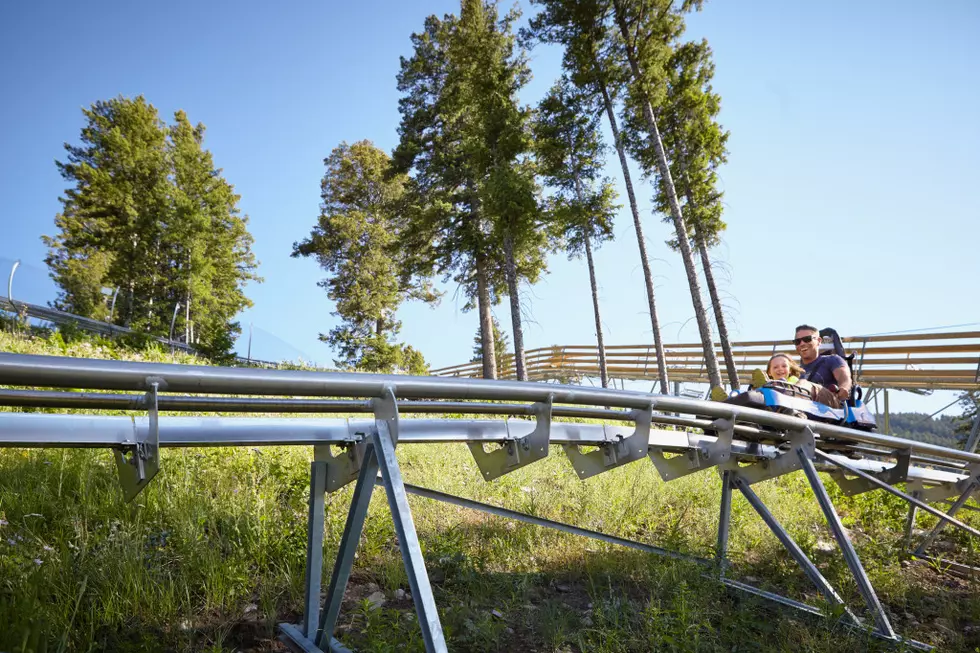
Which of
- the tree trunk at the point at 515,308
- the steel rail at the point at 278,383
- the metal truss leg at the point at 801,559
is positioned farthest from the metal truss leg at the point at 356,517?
the tree trunk at the point at 515,308

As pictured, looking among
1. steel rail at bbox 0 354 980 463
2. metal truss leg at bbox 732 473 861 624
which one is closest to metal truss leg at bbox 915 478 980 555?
metal truss leg at bbox 732 473 861 624

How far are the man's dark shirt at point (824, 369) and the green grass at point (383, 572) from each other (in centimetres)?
177

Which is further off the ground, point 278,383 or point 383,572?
point 278,383

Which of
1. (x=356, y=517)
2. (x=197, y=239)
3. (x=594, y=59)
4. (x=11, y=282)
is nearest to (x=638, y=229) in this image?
(x=594, y=59)

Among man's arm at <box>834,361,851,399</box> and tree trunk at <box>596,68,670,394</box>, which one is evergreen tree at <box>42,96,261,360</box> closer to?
tree trunk at <box>596,68,670,394</box>

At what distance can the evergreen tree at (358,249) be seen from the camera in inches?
1007

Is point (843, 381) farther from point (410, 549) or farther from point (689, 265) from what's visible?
point (689, 265)

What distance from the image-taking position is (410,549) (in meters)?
2.04

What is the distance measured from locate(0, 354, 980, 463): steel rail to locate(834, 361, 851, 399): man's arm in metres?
3.00

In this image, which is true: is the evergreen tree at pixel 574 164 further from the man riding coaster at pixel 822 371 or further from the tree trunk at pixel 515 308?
the man riding coaster at pixel 822 371

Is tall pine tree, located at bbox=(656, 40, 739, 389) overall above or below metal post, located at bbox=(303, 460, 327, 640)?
above

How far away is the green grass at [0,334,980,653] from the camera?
3217 millimetres

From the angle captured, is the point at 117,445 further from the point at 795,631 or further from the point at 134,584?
the point at 795,631

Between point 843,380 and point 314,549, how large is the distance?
5163 millimetres
